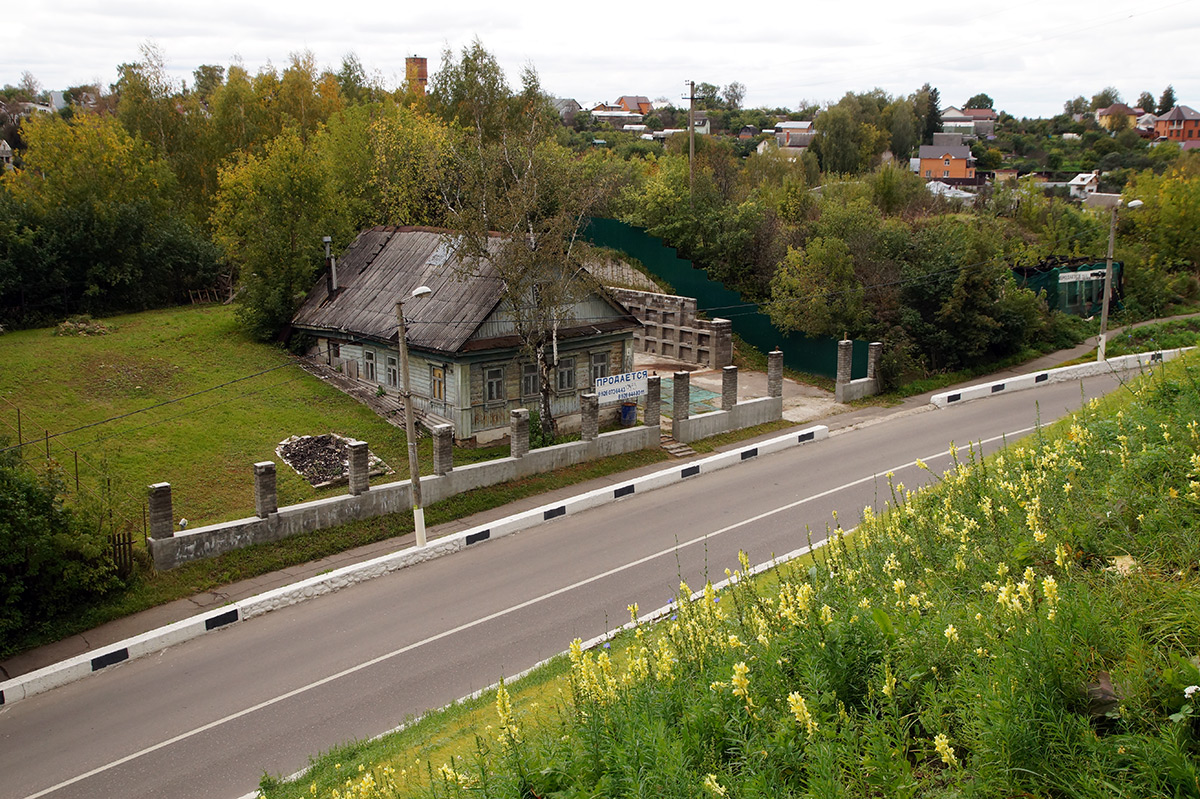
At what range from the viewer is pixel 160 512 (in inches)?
675

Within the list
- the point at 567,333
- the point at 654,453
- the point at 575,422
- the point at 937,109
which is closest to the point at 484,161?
the point at 567,333

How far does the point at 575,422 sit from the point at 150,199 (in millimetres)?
26622

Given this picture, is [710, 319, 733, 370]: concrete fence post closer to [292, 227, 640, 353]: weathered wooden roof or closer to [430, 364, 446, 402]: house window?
A: [292, 227, 640, 353]: weathered wooden roof

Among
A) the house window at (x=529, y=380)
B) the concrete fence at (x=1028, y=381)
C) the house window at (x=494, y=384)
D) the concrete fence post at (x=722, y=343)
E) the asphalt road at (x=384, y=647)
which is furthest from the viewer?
the concrete fence post at (x=722, y=343)

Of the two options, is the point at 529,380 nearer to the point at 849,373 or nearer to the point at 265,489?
the point at 265,489

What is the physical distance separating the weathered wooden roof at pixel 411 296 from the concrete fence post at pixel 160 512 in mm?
8407

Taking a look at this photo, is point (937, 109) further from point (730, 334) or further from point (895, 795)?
point (895, 795)

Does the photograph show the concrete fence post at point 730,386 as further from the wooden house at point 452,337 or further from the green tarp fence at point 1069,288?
the green tarp fence at point 1069,288

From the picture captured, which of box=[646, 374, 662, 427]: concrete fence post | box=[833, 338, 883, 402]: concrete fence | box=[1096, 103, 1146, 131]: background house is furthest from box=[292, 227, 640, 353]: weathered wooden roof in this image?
box=[1096, 103, 1146, 131]: background house

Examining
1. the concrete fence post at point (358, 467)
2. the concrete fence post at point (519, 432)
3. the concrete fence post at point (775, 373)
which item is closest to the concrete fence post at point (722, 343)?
the concrete fence post at point (775, 373)

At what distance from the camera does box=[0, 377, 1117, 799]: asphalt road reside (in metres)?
12.2

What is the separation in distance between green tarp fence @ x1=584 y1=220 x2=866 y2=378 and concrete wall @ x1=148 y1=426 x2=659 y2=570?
9.73 meters

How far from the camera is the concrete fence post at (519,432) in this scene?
2219 cm

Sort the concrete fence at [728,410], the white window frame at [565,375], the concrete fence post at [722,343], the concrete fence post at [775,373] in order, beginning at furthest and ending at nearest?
the concrete fence post at [722,343] < the concrete fence post at [775,373] < the white window frame at [565,375] < the concrete fence at [728,410]
